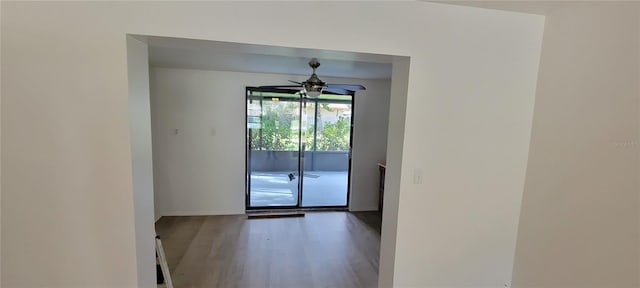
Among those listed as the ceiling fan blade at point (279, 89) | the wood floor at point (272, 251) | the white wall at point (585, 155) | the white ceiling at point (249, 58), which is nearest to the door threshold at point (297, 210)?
the wood floor at point (272, 251)

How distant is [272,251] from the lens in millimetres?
3146

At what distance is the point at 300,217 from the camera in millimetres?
4250

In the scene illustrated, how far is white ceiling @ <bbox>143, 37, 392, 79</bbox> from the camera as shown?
1.63 m

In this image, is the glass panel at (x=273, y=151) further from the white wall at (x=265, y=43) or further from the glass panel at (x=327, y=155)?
the white wall at (x=265, y=43)

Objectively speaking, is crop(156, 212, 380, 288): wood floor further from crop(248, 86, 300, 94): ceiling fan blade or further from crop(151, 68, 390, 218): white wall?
crop(248, 86, 300, 94): ceiling fan blade

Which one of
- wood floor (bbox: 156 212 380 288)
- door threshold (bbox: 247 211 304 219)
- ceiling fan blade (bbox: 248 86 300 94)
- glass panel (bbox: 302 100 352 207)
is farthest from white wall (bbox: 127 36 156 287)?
glass panel (bbox: 302 100 352 207)

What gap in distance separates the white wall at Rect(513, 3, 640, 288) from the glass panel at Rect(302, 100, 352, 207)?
3043 millimetres

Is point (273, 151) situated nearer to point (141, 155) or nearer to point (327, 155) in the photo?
point (327, 155)

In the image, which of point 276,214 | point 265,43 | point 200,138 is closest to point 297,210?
point 276,214

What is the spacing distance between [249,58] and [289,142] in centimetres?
183

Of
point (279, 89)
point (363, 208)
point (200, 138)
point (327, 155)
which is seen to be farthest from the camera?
point (327, 155)

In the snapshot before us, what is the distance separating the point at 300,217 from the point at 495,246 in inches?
108

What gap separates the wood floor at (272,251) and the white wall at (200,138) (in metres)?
0.29

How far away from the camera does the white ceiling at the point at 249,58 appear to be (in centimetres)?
163
